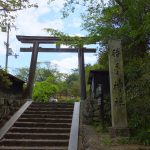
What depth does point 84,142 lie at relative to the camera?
33.4 feet

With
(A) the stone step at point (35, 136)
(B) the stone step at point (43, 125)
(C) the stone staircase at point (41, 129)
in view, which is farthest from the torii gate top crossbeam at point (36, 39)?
(A) the stone step at point (35, 136)

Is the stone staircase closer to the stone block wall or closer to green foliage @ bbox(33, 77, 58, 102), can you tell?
the stone block wall

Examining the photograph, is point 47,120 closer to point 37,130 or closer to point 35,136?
point 37,130

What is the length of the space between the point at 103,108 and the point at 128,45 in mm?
3026

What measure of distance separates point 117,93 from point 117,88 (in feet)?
0.61

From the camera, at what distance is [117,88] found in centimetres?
1164

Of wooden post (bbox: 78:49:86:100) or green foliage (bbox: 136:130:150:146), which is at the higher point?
wooden post (bbox: 78:49:86:100)

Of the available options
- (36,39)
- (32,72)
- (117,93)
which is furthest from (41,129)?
(36,39)

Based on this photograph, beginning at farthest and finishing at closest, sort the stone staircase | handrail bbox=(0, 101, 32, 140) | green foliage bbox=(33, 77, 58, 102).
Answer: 1. green foliage bbox=(33, 77, 58, 102)
2. handrail bbox=(0, 101, 32, 140)
3. the stone staircase

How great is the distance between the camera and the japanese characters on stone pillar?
1134 centimetres

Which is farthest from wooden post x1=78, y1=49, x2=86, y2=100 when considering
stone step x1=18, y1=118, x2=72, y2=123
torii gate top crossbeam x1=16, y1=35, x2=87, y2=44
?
stone step x1=18, y1=118, x2=72, y2=123

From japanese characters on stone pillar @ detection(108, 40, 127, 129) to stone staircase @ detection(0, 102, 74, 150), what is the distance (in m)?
1.92

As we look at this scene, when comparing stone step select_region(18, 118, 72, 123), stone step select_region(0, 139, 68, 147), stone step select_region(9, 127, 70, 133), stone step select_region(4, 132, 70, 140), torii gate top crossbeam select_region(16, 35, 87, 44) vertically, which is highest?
torii gate top crossbeam select_region(16, 35, 87, 44)

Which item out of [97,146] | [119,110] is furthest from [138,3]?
[97,146]
